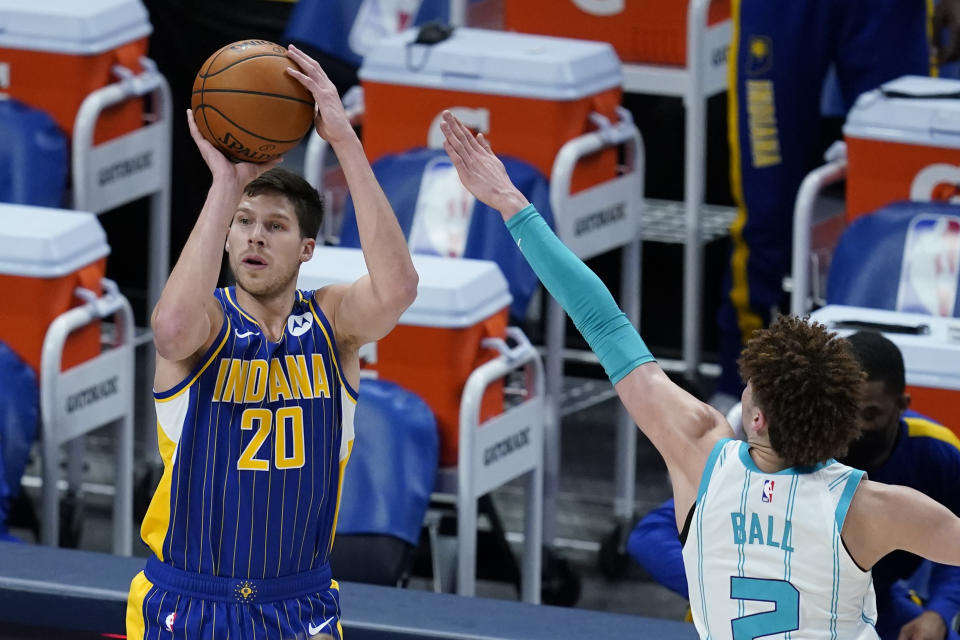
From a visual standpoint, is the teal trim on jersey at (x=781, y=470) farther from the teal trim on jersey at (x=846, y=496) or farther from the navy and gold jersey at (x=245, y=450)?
the navy and gold jersey at (x=245, y=450)

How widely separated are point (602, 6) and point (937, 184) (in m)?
1.56

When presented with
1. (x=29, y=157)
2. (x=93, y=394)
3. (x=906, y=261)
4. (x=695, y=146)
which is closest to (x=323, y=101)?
(x=93, y=394)

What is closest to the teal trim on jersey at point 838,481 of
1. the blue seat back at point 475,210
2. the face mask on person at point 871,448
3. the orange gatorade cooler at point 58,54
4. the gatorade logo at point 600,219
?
the face mask on person at point 871,448

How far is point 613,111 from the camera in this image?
5.58 meters

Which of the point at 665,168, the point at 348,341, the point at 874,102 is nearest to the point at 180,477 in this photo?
the point at 348,341

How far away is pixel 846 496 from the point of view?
2.78m

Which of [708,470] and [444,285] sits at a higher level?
[708,470]

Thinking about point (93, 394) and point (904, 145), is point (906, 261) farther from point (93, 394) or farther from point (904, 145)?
point (93, 394)

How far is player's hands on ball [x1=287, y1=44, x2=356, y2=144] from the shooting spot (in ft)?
10.4

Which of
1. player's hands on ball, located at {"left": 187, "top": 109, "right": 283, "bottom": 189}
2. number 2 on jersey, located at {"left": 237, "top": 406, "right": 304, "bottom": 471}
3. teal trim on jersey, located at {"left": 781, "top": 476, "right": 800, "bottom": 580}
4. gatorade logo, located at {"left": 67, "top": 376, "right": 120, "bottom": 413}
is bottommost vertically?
gatorade logo, located at {"left": 67, "top": 376, "right": 120, "bottom": 413}

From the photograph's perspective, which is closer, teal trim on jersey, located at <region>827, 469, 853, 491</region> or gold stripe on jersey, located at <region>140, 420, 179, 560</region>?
teal trim on jersey, located at <region>827, 469, 853, 491</region>

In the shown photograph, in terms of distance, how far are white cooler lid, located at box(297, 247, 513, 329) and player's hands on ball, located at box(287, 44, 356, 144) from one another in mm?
1327

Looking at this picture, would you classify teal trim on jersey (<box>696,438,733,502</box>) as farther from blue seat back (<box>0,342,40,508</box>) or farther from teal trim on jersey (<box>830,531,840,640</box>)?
blue seat back (<box>0,342,40,508</box>)

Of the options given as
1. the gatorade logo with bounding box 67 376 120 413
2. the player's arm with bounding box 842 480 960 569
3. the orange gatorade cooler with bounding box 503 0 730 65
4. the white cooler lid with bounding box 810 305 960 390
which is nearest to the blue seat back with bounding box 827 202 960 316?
the white cooler lid with bounding box 810 305 960 390
